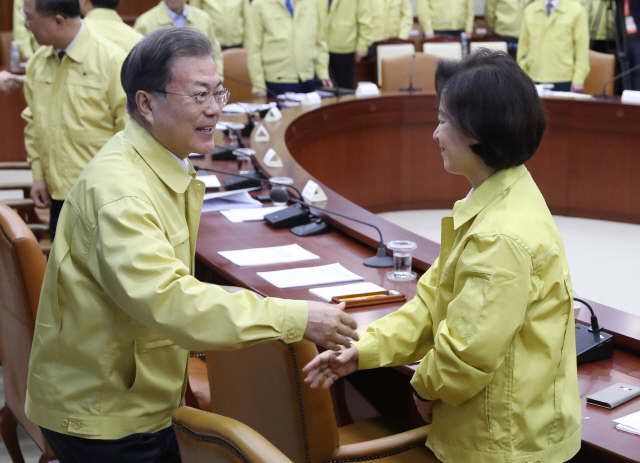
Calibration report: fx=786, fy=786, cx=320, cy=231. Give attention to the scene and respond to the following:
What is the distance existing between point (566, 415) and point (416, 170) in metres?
4.45

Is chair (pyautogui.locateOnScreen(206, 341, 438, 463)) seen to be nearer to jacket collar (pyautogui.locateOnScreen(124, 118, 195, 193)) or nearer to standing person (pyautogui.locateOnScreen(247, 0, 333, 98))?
jacket collar (pyautogui.locateOnScreen(124, 118, 195, 193))

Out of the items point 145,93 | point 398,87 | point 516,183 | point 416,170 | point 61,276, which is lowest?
point 416,170

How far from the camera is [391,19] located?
27.3ft

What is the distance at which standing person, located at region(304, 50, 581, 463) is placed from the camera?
4.11ft

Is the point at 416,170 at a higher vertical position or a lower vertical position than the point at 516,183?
lower

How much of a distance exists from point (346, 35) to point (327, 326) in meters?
6.31

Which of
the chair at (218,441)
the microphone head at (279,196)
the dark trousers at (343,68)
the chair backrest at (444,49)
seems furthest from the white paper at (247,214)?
the dark trousers at (343,68)

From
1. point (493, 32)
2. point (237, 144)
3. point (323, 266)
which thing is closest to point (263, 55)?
point (237, 144)

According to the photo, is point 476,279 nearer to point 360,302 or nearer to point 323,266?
point 360,302

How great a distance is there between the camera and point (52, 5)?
2.83 metres

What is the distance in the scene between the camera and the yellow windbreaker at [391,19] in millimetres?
8125

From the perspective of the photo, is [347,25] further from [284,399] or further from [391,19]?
[284,399]

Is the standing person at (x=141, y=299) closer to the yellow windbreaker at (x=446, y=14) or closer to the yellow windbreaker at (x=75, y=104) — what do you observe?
the yellow windbreaker at (x=75, y=104)

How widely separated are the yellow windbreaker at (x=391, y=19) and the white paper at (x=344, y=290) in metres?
6.37
